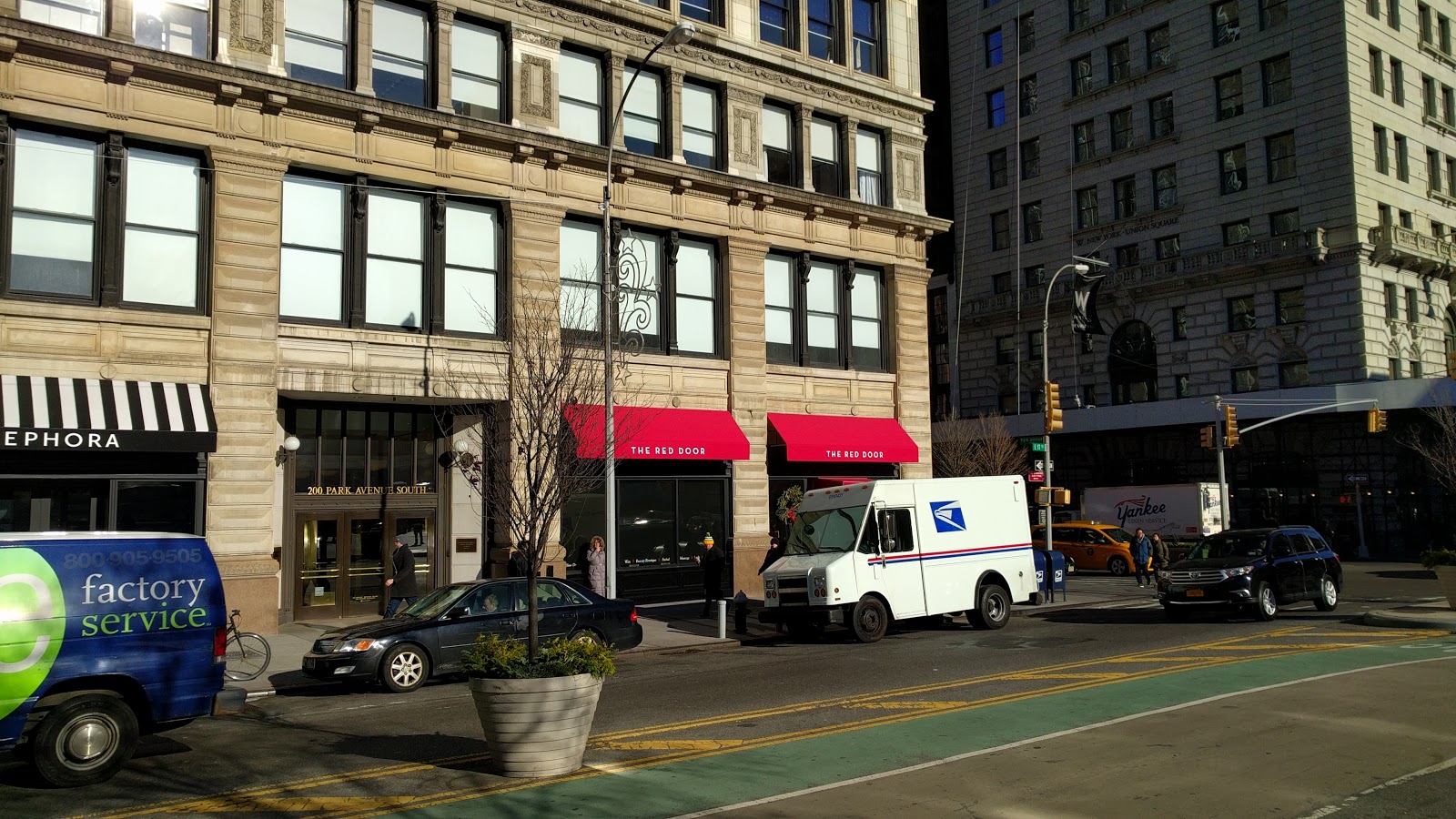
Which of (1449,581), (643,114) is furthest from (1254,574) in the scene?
(643,114)

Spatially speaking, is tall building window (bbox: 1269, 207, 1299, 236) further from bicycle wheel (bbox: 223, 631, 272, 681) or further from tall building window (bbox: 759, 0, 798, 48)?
bicycle wheel (bbox: 223, 631, 272, 681)

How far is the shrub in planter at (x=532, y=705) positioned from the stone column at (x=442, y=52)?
17.3 metres

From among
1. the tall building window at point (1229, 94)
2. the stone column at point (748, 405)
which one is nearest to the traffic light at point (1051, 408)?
the stone column at point (748, 405)

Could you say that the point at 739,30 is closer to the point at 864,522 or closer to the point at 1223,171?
the point at 864,522

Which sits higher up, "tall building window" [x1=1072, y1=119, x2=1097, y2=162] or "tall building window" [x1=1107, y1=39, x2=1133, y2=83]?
"tall building window" [x1=1107, y1=39, x2=1133, y2=83]

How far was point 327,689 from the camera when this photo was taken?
1523 centimetres

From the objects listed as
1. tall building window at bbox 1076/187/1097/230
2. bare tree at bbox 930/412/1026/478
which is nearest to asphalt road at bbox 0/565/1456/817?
bare tree at bbox 930/412/1026/478

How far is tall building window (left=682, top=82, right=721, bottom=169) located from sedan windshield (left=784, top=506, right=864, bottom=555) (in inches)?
440

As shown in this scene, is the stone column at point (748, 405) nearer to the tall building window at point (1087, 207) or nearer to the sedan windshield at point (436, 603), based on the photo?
the sedan windshield at point (436, 603)

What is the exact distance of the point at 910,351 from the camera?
3128 cm

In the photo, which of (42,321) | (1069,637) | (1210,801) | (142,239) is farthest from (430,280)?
(1210,801)

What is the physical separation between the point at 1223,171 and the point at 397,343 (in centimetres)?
4263

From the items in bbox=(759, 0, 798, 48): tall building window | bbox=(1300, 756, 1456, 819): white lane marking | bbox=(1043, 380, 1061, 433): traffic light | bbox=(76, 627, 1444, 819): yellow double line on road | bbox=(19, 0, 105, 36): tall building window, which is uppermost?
bbox=(759, 0, 798, 48): tall building window

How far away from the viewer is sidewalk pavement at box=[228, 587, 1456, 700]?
636 inches
